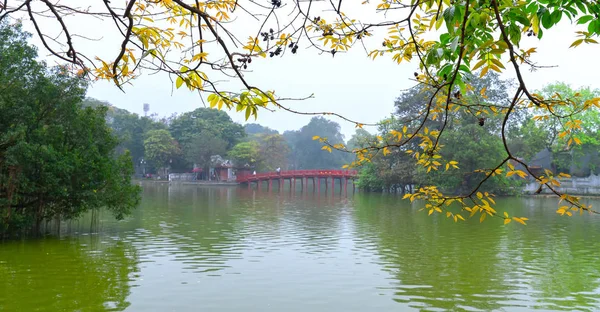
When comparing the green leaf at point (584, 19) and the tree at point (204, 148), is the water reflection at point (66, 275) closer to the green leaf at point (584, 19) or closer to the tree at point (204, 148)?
the green leaf at point (584, 19)

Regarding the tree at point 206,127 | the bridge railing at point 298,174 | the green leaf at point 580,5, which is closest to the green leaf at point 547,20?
the green leaf at point 580,5

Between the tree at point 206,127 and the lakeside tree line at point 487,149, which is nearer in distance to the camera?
the lakeside tree line at point 487,149

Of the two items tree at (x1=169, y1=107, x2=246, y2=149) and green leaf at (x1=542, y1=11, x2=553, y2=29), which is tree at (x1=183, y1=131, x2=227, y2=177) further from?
green leaf at (x1=542, y1=11, x2=553, y2=29)

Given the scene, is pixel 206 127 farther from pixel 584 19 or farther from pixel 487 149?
pixel 584 19

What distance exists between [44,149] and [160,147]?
3716 cm

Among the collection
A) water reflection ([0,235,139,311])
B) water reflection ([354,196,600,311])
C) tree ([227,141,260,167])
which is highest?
→ tree ([227,141,260,167])

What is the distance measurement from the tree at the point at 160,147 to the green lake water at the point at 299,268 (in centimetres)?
3236

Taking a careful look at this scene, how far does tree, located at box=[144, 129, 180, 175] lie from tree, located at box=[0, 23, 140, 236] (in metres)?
35.1

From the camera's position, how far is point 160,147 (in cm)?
4628

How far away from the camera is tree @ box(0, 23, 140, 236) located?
991cm

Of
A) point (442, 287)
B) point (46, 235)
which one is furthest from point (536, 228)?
point (46, 235)

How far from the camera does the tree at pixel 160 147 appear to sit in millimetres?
46062

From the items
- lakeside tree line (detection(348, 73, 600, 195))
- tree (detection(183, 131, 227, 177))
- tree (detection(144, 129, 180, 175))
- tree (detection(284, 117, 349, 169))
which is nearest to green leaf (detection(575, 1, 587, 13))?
lakeside tree line (detection(348, 73, 600, 195))

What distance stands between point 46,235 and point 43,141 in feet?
7.64
